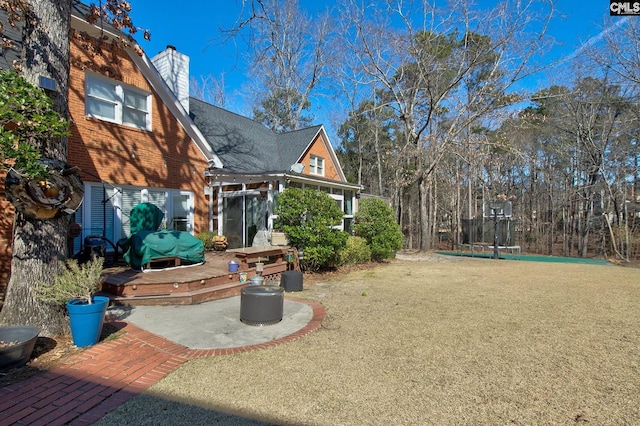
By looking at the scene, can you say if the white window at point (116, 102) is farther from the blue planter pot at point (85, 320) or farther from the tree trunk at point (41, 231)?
the blue planter pot at point (85, 320)

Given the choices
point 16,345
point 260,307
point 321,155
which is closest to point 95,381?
point 16,345

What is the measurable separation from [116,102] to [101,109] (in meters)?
0.48

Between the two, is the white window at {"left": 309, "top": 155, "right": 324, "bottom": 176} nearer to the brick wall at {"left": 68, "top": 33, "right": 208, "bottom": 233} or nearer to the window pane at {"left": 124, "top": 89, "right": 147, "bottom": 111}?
the brick wall at {"left": 68, "top": 33, "right": 208, "bottom": 233}

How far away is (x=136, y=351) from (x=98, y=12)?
597 centimetres

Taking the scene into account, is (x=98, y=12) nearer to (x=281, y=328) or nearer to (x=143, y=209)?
(x=143, y=209)

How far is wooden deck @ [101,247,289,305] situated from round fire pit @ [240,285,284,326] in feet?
5.58

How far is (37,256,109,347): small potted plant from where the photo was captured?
4.06 meters

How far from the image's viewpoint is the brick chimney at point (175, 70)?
→ 11.9 meters

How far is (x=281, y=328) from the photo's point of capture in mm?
5148

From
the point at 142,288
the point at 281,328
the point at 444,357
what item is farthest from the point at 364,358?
the point at 142,288

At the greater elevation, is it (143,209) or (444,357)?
(143,209)

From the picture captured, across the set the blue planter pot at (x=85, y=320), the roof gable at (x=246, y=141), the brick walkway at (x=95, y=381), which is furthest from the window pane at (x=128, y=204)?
the blue planter pot at (x=85, y=320)

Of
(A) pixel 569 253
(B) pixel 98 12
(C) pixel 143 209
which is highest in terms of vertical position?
(B) pixel 98 12

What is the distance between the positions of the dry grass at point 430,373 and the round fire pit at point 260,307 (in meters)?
0.82
